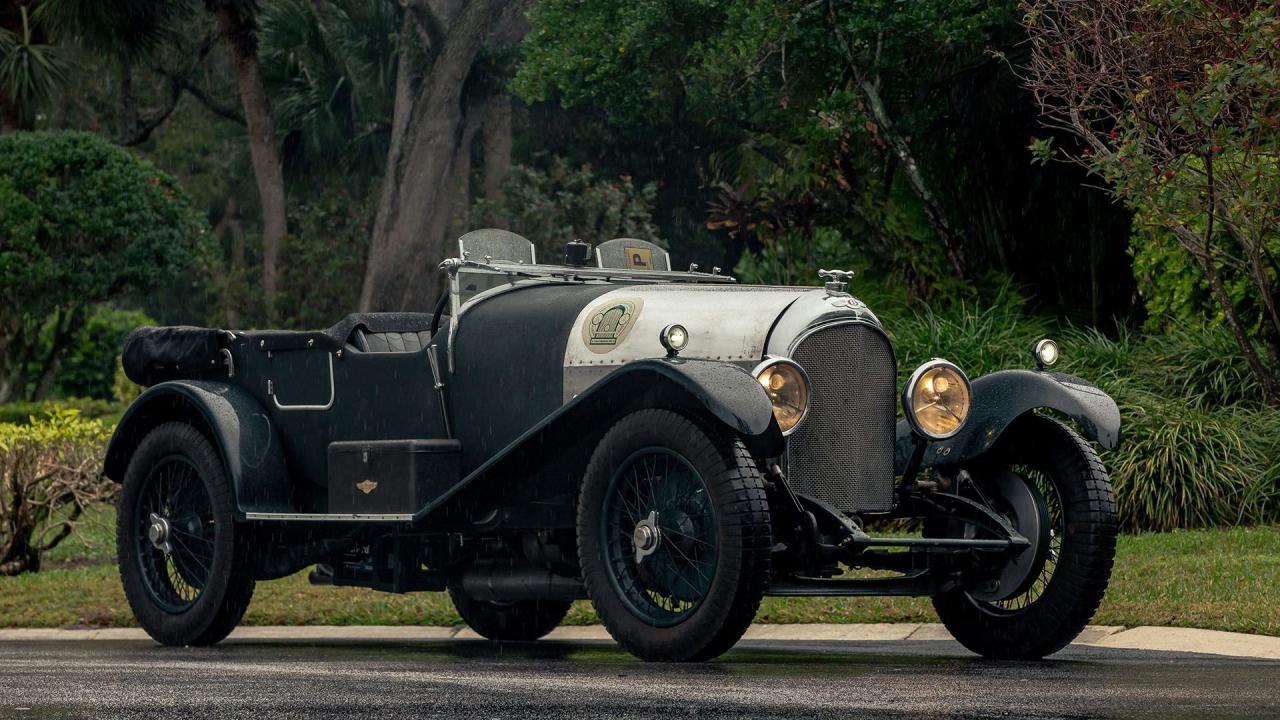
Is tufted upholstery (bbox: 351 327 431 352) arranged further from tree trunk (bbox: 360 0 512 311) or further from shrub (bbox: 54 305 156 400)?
shrub (bbox: 54 305 156 400)

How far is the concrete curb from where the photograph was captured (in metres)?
8.86

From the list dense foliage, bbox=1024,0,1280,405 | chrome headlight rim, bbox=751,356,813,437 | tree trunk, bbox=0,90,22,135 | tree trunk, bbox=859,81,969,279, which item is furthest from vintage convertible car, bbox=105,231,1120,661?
tree trunk, bbox=0,90,22,135

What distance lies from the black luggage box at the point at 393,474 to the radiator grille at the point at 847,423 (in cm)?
171

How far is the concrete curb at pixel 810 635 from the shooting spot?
8.86 m

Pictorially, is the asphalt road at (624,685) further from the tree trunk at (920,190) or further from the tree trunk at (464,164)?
the tree trunk at (464,164)

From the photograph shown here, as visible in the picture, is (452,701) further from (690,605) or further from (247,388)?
(247,388)

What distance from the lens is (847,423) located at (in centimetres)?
775

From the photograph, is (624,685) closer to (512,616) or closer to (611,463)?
(611,463)

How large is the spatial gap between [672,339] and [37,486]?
8.15 m

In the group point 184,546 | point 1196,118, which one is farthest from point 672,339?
point 1196,118

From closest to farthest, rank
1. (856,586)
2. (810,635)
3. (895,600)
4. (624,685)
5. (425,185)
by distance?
(624,685)
(856,586)
(810,635)
(895,600)
(425,185)

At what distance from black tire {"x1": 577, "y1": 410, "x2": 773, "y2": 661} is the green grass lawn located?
3.19m

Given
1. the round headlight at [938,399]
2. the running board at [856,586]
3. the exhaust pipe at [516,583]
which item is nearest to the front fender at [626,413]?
the exhaust pipe at [516,583]

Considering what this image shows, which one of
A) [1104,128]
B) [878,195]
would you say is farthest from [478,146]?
[1104,128]
